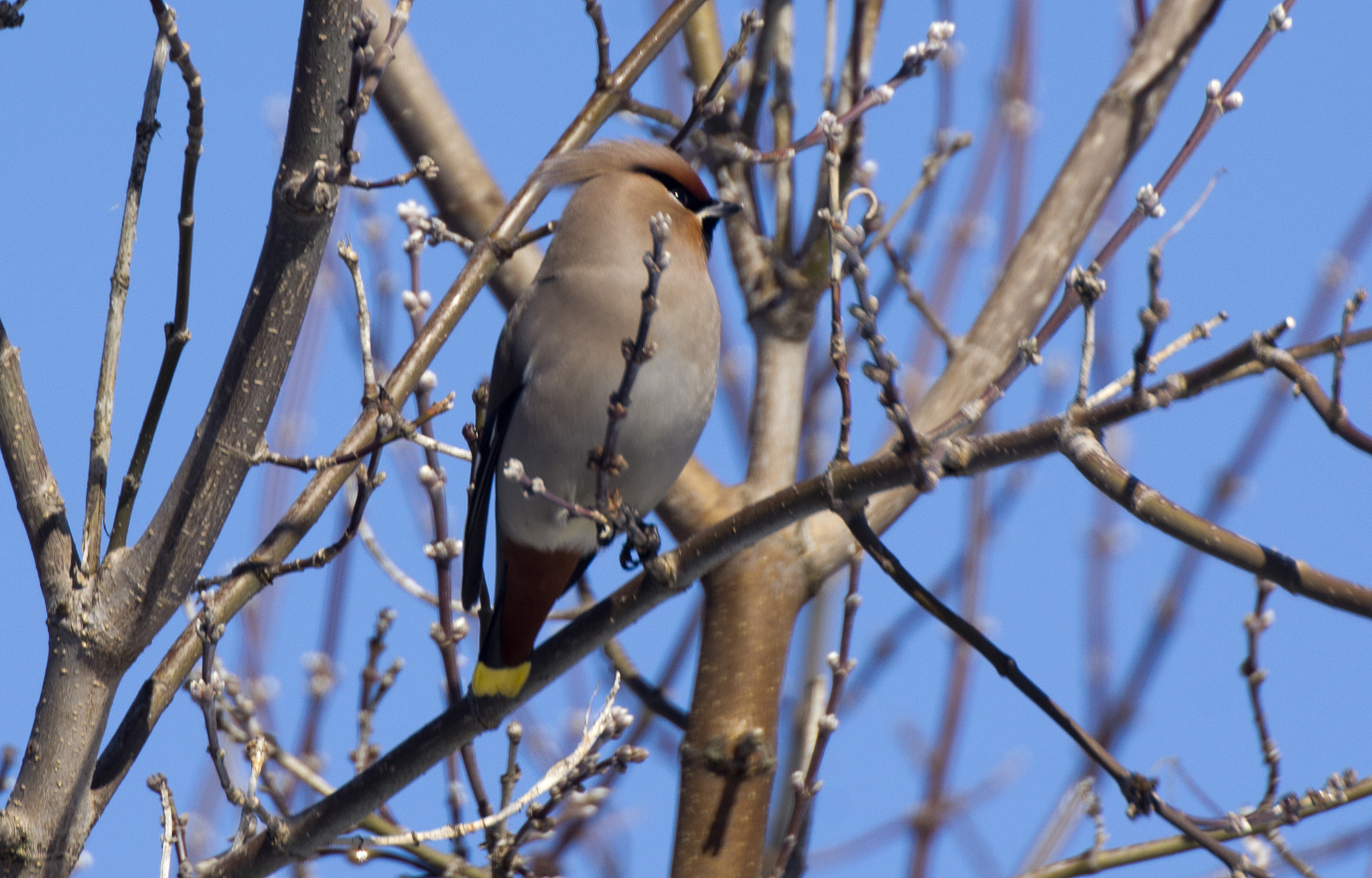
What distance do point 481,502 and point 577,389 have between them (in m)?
0.42

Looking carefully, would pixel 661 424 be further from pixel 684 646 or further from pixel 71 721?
pixel 71 721

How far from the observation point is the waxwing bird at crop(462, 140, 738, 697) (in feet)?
10.0

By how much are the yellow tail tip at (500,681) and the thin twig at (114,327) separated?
707mm

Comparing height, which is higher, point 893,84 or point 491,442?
point 893,84

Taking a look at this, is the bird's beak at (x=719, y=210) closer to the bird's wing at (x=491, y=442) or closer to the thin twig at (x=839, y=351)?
the bird's wing at (x=491, y=442)

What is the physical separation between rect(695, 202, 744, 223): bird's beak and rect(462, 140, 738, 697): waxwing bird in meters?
0.03

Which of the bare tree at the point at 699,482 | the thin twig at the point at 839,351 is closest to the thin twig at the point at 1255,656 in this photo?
the bare tree at the point at 699,482

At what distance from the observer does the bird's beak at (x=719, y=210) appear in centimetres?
355

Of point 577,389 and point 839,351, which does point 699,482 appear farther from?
point 839,351

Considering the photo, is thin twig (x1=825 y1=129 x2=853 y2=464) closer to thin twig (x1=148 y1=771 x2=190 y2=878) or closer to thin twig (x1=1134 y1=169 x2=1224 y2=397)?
thin twig (x1=1134 y1=169 x2=1224 y2=397)

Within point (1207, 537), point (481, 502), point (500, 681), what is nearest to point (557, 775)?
point (500, 681)

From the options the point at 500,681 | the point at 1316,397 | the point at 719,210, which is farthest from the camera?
the point at 719,210

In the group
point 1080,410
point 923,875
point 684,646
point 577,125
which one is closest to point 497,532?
point 684,646

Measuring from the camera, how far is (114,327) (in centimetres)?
242
